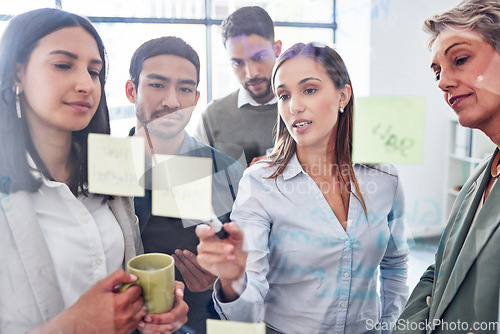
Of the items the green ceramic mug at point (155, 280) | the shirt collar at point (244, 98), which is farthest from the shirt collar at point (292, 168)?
the green ceramic mug at point (155, 280)

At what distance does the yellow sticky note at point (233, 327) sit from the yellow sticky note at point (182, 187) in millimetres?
182

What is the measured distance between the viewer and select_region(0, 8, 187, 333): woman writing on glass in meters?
0.57

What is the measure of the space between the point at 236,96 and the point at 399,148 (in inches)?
10.4

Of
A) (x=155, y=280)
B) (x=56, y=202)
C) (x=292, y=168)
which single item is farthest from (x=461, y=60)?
(x=56, y=202)

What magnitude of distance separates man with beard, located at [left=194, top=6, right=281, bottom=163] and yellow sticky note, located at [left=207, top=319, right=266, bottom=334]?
27 cm

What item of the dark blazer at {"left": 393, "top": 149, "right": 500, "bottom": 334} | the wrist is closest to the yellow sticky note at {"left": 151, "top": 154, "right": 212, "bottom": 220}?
the wrist

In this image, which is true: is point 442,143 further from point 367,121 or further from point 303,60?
point 303,60

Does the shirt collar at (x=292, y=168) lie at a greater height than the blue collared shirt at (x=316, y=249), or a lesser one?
greater

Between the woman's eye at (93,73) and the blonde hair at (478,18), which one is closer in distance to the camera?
the blonde hair at (478,18)

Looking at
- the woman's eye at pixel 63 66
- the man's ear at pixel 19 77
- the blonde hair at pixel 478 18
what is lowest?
the man's ear at pixel 19 77

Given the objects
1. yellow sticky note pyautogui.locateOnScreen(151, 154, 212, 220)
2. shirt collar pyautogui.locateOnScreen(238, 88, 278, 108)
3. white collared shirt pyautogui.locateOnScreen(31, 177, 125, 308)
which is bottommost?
white collared shirt pyautogui.locateOnScreen(31, 177, 125, 308)

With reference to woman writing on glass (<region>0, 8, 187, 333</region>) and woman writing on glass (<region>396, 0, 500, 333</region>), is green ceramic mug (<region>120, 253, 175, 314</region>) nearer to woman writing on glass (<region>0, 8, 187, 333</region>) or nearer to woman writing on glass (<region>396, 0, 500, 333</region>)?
woman writing on glass (<region>0, 8, 187, 333</region>)

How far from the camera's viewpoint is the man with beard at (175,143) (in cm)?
60

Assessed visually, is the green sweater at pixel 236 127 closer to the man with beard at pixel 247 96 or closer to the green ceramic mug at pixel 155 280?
the man with beard at pixel 247 96
